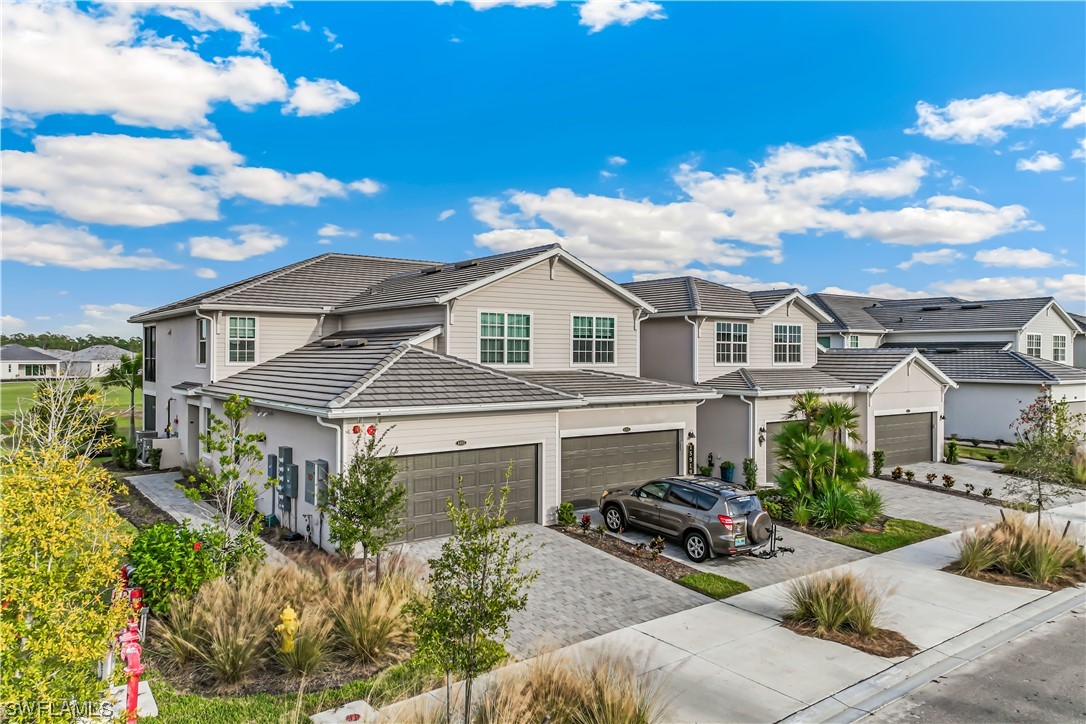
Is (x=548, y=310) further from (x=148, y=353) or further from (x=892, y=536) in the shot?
(x=148, y=353)

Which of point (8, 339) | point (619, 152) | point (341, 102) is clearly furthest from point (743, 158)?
point (8, 339)

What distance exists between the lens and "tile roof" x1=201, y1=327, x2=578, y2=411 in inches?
591

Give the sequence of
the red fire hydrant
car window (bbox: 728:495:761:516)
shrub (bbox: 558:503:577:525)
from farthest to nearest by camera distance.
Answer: shrub (bbox: 558:503:577:525) → car window (bbox: 728:495:761:516) → the red fire hydrant

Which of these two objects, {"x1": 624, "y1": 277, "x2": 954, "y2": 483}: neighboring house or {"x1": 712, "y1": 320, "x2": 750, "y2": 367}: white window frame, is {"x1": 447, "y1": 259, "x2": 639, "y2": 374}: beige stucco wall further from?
{"x1": 712, "y1": 320, "x2": 750, "y2": 367}: white window frame

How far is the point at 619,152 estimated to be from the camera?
29.3 m

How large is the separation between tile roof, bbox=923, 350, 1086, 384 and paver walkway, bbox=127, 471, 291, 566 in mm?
34902

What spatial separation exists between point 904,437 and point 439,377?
69.0ft

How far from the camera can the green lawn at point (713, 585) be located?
41.2 ft

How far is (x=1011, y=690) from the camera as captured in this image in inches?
354

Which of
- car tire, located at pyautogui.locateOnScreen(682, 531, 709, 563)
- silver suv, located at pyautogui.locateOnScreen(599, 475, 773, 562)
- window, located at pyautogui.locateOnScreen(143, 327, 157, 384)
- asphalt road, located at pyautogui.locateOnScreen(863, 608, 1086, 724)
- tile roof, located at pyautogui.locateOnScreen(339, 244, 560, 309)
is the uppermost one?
tile roof, located at pyautogui.locateOnScreen(339, 244, 560, 309)

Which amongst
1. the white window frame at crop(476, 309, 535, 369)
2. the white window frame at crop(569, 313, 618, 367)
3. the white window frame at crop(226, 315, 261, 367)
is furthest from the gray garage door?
the white window frame at crop(226, 315, 261, 367)

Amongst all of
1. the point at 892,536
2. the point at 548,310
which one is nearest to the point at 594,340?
the point at 548,310

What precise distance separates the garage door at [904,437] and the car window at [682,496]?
49.9 feet

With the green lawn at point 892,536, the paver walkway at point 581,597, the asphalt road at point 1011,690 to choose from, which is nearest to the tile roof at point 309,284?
the paver walkway at point 581,597
